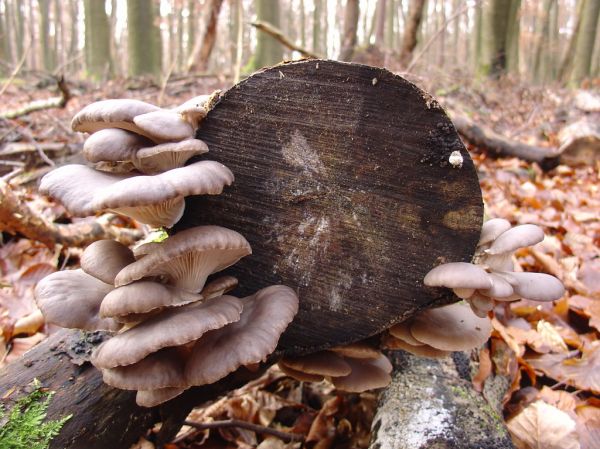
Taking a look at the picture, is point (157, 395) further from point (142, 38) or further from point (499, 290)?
point (142, 38)

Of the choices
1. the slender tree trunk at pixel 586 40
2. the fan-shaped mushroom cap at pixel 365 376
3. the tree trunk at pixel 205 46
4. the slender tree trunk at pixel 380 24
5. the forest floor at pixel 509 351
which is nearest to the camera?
the fan-shaped mushroom cap at pixel 365 376

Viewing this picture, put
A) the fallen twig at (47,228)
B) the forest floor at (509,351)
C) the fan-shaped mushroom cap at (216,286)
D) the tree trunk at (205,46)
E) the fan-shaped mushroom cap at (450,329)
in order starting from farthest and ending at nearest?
the tree trunk at (205,46) < the fallen twig at (47,228) < the forest floor at (509,351) < the fan-shaped mushroom cap at (450,329) < the fan-shaped mushroom cap at (216,286)

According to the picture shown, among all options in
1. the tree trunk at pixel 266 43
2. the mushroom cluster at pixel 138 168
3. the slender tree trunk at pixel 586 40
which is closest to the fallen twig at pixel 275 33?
the mushroom cluster at pixel 138 168

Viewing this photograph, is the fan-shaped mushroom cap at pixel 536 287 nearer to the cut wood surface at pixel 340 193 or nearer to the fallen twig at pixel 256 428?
the cut wood surface at pixel 340 193

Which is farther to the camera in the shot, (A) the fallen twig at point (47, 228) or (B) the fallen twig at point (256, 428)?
(A) the fallen twig at point (47, 228)

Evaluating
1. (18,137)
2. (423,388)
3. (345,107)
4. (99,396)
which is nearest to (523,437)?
(423,388)

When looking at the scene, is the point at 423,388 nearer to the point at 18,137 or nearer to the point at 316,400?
the point at 316,400

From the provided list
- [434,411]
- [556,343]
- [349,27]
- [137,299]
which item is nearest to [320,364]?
[434,411]
